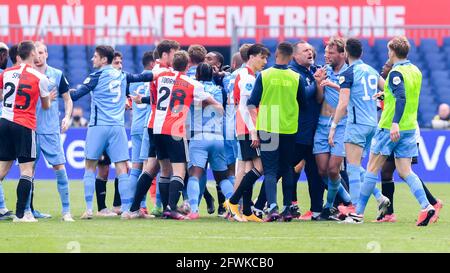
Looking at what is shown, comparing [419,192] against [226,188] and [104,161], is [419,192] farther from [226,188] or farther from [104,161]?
[104,161]

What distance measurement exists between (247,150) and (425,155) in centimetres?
942

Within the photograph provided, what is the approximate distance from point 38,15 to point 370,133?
49.4 ft

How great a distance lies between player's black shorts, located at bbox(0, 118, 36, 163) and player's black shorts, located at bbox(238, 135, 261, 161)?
260 centimetres

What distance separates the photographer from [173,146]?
14180 millimetres

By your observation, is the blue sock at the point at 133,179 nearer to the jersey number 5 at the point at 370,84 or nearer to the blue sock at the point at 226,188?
the blue sock at the point at 226,188

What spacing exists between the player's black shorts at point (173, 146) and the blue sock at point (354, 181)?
205 centimetres

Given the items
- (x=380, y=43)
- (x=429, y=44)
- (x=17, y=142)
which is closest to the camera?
(x=17, y=142)

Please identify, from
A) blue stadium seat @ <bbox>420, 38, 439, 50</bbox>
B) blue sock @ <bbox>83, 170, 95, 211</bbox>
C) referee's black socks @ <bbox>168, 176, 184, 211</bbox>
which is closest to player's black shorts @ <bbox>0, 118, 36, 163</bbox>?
blue sock @ <bbox>83, 170, 95, 211</bbox>

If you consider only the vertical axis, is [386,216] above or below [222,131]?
below

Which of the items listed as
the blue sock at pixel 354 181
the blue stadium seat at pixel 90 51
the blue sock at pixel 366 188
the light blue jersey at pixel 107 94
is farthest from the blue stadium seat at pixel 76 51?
the blue sock at pixel 366 188


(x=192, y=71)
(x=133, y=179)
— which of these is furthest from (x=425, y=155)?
(x=133, y=179)

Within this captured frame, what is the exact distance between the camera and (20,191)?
13.4m

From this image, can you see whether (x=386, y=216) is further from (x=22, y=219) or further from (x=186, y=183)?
(x=22, y=219)
